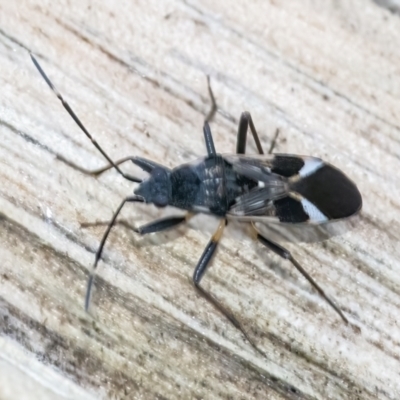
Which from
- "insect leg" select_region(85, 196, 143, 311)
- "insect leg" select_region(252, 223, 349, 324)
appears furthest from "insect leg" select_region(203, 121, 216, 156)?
"insect leg" select_region(252, 223, 349, 324)

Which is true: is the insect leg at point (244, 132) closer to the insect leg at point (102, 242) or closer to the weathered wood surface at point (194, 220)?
the weathered wood surface at point (194, 220)

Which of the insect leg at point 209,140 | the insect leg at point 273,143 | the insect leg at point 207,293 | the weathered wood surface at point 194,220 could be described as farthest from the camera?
the insect leg at point 273,143

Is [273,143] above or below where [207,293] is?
above

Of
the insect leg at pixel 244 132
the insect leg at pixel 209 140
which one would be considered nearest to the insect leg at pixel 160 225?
the insect leg at pixel 209 140

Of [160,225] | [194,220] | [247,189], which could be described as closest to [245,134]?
[247,189]

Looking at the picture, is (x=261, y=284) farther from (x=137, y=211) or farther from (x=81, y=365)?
(x=81, y=365)

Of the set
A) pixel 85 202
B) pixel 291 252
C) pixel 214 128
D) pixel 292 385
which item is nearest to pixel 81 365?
pixel 85 202

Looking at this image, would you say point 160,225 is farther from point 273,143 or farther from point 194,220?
point 273,143
